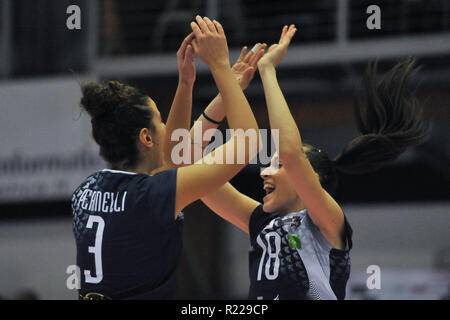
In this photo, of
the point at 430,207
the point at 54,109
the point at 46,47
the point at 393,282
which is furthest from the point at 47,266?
the point at 430,207

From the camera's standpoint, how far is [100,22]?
8344 mm

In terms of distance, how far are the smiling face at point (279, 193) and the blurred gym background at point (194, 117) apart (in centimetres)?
455

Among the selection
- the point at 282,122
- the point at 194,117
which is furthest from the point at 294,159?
the point at 194,117

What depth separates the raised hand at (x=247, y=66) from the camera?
299cm

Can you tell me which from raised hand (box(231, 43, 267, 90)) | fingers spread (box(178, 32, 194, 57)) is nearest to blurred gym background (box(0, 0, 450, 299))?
raised hand (box(231, 43, 267, 90))

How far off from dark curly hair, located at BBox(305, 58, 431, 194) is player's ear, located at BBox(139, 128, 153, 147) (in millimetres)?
877

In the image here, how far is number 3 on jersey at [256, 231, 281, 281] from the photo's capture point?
2896 mm

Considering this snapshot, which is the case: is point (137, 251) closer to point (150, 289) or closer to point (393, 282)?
point (150, 289)

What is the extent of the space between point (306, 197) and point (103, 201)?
812 mm

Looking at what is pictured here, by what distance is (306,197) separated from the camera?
2832 millimetres

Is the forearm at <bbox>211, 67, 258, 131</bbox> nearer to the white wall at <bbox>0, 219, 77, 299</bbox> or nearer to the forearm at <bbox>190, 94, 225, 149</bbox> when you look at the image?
the forearm at <bbox>190, 94, 225, 149</bbox>

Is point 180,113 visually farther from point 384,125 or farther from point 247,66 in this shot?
point 384,125

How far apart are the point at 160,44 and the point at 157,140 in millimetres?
5897

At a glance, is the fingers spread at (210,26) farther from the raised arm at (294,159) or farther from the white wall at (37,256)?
the white wall at (37,256)
